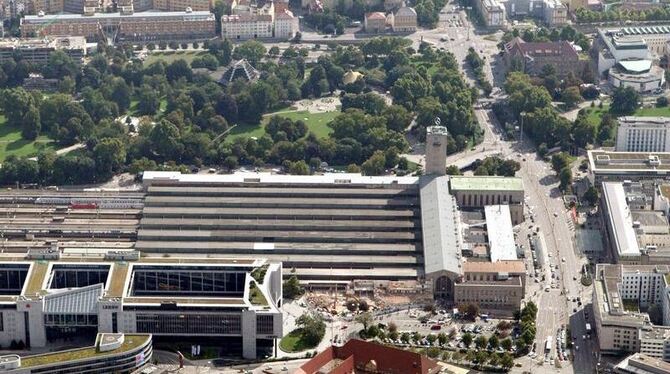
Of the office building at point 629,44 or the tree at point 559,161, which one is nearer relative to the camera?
the tree at point 559,161

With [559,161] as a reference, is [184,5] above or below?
above

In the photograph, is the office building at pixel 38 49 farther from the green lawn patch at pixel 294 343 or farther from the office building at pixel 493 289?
the office building at pixel 493 289

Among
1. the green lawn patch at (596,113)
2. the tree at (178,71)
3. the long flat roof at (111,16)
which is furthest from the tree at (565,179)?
the long flat roof at (111,16)

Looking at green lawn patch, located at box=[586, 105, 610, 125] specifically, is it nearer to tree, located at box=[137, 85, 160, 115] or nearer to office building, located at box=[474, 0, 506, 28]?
office building, located at box=[474, 0, 506, 28]

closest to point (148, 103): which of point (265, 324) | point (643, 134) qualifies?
point (643, 134)

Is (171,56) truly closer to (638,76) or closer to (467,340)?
(638,76)

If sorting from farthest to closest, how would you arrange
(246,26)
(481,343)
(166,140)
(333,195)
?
(246,26) → (166,140) → (333,195) → (481,343)

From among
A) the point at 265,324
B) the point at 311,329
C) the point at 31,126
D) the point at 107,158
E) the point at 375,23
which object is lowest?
the point at 311,329

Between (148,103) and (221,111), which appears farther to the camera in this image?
(148,103)
